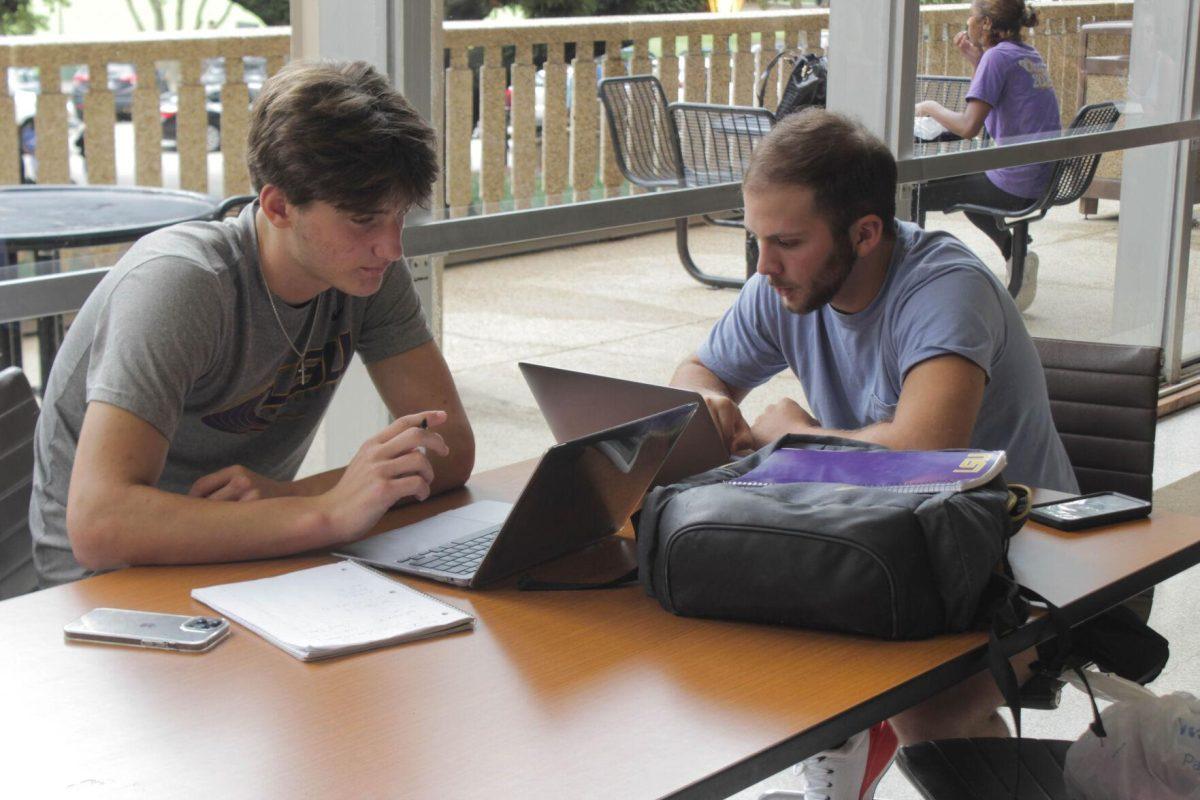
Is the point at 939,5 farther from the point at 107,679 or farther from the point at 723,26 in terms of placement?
the point at 107,679

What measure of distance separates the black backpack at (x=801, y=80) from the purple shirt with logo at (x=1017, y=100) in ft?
1.91

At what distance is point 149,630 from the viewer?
1459 millimetres

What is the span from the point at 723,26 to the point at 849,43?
426mm

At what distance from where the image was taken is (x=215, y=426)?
78.8 inches

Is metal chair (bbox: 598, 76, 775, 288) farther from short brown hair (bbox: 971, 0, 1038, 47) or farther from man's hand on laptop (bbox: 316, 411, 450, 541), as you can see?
man's hand on laptop (bbox: 316, 411, 450, 541)

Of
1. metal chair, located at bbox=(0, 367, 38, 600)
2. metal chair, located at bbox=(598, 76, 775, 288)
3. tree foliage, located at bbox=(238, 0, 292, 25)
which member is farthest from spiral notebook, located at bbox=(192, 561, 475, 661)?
metal chair, located at bbox=(598, 76, 775, 288)

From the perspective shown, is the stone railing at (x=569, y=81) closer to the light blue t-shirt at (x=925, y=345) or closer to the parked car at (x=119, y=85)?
the parked car at (x=119, y=85)

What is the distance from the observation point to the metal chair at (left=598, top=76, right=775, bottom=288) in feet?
11.6

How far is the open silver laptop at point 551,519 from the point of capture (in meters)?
1.58

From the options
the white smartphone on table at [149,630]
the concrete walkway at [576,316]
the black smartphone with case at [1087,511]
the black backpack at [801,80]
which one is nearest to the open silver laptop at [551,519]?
the white smartphone on table at [149,630]

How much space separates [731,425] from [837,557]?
0.66m

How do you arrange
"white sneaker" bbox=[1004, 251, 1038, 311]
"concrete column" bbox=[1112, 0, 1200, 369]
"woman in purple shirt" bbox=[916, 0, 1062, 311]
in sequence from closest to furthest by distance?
"woman in purple shirt" bbox=[916, 0, 1062, 311] → "white sneaker" bbox=[1004, 251, 1038, 311] → "concrete column" bbox=[1112, 0, 1200, 369]

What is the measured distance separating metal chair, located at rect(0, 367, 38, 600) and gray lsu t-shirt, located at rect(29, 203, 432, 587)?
52mm

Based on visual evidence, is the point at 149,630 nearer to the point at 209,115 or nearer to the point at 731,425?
the point at 731,425
